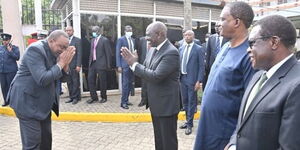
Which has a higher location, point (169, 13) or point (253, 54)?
point (169, 13)

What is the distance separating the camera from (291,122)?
1.45 meters

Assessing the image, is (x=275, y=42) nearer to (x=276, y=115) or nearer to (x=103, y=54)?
(x=276, y=115)

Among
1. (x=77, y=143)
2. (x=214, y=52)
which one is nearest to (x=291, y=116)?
(x=77, y=143)

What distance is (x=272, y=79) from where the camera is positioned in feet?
5.40

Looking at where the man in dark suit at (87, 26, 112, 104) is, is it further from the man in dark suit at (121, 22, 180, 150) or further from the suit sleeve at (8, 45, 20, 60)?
the man in dark suit at (121, 22, 180, 150)

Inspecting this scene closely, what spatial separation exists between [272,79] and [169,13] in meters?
8.66

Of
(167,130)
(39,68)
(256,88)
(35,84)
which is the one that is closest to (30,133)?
(35,84)

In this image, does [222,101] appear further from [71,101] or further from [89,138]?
[71,101]

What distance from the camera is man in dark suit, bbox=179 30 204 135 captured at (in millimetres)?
5570

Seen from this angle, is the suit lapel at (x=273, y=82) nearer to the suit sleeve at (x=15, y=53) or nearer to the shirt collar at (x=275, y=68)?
the shirt collar at (x=275, y=68)

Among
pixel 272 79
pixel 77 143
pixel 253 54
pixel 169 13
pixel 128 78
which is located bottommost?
pixel 77 143

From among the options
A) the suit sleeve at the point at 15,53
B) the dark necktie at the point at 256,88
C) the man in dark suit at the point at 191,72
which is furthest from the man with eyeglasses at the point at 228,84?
the suit sleeve at the point at 15,53

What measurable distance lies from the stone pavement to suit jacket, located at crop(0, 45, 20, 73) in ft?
4.08

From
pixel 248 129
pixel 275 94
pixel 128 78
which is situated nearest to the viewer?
pixel 275 94
